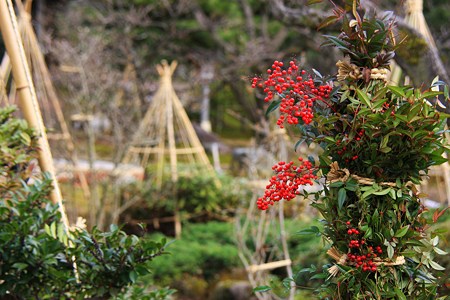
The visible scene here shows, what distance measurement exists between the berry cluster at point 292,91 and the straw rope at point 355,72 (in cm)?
5

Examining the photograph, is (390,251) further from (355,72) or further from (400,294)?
(355,72)

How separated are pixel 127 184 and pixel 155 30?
6.37 meters

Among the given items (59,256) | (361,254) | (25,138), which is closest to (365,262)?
(361,254)

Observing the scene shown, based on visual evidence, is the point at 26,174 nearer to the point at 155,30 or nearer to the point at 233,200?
the point at 233,200

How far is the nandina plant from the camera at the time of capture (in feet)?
4.61

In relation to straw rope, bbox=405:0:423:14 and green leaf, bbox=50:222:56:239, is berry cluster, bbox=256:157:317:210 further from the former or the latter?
straw rope, bbox=405:0:423:14

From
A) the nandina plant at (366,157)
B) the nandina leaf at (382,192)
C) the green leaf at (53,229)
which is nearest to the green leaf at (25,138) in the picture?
the green leaf at (53,229)

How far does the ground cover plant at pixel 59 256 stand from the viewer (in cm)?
197

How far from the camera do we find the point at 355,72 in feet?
4.79

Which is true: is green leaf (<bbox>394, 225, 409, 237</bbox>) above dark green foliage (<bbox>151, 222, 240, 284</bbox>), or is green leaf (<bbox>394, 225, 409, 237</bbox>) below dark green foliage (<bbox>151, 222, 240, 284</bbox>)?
above

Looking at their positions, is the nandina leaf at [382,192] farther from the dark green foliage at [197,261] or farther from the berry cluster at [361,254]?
the dark green foliage at [197,261]

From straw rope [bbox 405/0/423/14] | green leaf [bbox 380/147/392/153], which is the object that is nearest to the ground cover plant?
green leaf [bbox 380/147/392/153]

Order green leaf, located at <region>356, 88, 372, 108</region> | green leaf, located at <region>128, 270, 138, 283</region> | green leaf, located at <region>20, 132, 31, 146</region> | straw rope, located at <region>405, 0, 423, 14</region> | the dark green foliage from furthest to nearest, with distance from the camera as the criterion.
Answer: the dark green foliage < straw rope, located at <region>405, 0, 423, 14</region> < green leaf, located at <region>20, 132, 31, 146</region> < green leaf, located at <region>128, 270, 138, 283</region> < green leaf, located at <region>356, 88, 372, 108</region>

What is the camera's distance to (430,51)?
125 inches
